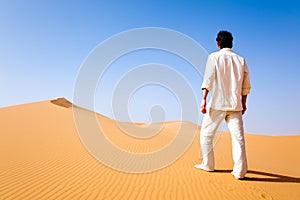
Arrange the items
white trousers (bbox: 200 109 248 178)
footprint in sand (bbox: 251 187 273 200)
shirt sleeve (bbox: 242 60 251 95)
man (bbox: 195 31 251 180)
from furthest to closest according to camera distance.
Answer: shirt sleeve (bbox: 242 60 251 95) < man (bbox: 195 31 251 180) < white trousers (bbox: 200 109 248 178) < footprint in sand (bbox: 251 187 273 200)

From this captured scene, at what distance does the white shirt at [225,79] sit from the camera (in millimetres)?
4738

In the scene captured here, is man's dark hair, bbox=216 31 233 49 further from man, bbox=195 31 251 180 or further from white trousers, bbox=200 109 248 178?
white trousers, bbox=200 109 248 178

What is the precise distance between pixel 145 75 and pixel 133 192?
10076 millimetres

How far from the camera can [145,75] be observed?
13539 millimetres

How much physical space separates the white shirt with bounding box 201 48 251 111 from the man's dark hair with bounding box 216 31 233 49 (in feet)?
0.69

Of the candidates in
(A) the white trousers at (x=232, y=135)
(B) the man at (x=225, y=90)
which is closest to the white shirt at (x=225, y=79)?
(B) the man at (x=225, y=90)

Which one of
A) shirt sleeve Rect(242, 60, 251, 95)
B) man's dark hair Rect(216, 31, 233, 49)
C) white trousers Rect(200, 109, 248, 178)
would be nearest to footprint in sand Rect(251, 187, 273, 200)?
white trousers Rect(200, 109, 248, 178)

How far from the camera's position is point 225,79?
4.79 metres

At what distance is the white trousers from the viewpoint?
4520mm

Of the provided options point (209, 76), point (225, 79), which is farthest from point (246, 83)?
point (209, 76)

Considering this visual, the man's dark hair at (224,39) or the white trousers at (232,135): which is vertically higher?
the man's dark hair at (224,39)

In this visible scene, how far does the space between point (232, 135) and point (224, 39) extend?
1.85 meters

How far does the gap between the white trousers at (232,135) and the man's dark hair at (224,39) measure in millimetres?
1298

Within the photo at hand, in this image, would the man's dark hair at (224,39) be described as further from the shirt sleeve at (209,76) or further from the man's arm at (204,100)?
the man's arm at (204,100)
